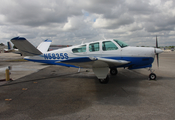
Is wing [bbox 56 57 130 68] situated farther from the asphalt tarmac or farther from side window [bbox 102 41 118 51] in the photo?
the asphalt tarmac

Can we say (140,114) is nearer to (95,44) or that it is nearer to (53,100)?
(53,100)

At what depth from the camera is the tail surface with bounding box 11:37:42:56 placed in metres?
6.11

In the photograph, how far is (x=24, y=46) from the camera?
6.92 metres

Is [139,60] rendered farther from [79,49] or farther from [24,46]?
[24,46]

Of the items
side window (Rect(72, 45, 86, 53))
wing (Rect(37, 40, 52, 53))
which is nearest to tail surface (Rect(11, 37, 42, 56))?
wing (Rect(37, 40, 52, 53))

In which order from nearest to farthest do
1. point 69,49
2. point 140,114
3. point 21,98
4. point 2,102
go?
point 140,114 < point 2,102 < point 21,98 < point 69,49

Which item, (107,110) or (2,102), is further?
(2,102)

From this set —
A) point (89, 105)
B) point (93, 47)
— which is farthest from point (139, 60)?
point (89, 105)

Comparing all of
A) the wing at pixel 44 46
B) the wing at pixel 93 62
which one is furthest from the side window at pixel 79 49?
the wing at pixel 44 46

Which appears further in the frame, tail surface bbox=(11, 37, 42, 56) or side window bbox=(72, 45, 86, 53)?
side window bbox=(72, 45, 86, 53)

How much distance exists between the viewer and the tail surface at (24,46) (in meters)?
6.11

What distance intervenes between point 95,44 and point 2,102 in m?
4.86

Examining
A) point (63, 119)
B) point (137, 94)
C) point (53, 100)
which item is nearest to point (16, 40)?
point (53, 100)

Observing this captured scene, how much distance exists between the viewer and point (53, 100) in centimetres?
413
